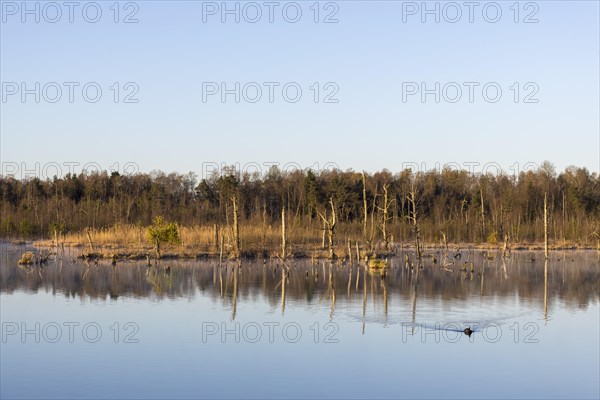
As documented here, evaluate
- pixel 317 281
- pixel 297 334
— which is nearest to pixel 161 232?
pixel 317 281

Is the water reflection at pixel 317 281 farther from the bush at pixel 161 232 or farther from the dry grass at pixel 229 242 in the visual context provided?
the dry grass at pixel 229 242

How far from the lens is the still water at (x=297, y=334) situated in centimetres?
1502

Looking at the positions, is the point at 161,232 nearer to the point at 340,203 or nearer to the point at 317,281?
the point at 317,281

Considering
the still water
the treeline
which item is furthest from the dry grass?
the still water

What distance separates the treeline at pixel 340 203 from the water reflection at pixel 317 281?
705 centimetres

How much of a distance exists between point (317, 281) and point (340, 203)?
34.1 meters

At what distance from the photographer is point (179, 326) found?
21875 mm

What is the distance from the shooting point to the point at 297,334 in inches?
814

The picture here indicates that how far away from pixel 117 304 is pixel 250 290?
17.7ft

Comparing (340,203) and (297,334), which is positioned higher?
(340,203)

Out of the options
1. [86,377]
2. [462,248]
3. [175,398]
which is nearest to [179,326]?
[86,377]

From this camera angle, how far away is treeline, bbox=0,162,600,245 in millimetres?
57312

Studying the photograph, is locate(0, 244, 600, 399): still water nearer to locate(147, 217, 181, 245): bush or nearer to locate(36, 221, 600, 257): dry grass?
locate(147, 217, 181, 245): bush

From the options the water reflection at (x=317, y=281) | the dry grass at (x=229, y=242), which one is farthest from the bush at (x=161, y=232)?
the water reflection at (x=317, y=281)
